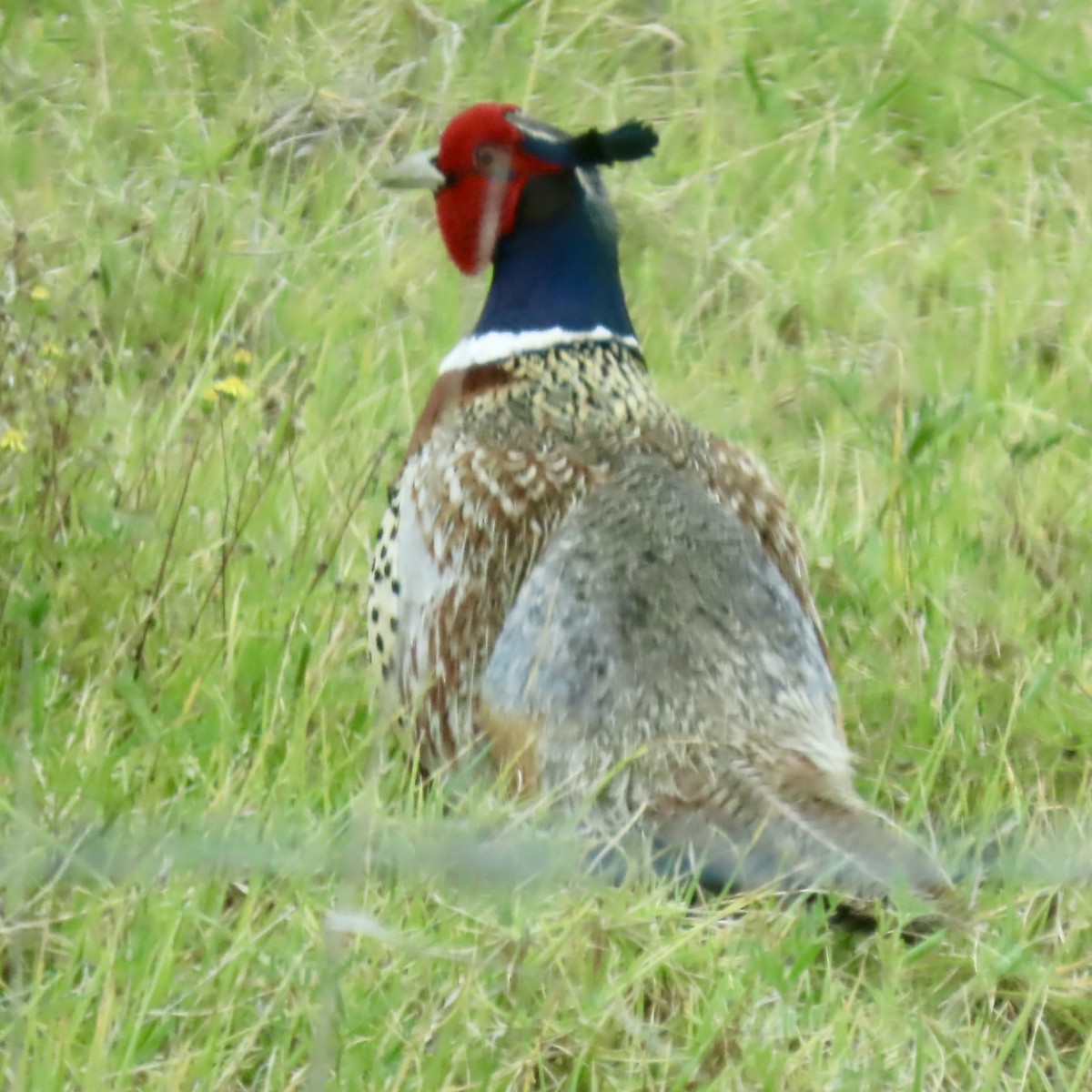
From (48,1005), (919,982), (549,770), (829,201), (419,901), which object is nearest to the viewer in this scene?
(48,1005)

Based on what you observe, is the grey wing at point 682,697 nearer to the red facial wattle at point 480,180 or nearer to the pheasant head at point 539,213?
the pheasant head at point 539,213

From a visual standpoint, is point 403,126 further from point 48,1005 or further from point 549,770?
point 48,1005

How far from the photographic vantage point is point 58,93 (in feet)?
18.3

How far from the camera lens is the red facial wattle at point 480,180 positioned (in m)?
3.95

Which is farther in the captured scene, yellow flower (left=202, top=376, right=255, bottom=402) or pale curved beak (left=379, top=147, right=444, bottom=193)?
pale curved beak (left=379, top=147, right=444, bottom=193)

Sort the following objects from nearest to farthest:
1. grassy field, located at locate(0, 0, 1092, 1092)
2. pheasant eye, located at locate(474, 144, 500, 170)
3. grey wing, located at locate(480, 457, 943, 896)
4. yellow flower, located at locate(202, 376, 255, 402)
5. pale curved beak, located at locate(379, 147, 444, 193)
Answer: grassy field, located at locate(0, 0, 1092, 1092), grey wing, located at locate(480, 457, 943, 896), yellow flower, located at locate(202, 376, 255, 402), pheasant eye, located at locate(474, 144, 500, 170), pale curved beak, located at locate(379, 147, 444, 193)

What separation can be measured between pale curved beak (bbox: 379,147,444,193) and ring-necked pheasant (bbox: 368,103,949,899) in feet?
0.19

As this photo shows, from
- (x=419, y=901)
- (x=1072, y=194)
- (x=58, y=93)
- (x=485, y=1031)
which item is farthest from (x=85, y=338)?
(x=1072, y=194)

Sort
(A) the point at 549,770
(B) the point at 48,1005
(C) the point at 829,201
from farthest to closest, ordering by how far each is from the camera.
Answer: (C) the point at 829,201 → (A) the point at 549,770 → (B) the point at 48,1005

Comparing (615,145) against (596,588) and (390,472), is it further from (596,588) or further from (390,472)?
(596,588)

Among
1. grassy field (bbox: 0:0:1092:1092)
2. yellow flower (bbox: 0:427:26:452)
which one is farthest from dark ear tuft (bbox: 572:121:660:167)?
yellow flower (bbox: 0:427:26:452)

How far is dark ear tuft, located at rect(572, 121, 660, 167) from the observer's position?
391 centimetres

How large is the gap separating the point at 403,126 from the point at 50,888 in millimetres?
3334

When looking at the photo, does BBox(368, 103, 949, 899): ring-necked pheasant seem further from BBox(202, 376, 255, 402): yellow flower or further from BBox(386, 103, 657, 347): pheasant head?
BBox(202, 376, 255, 402): yellow flower
